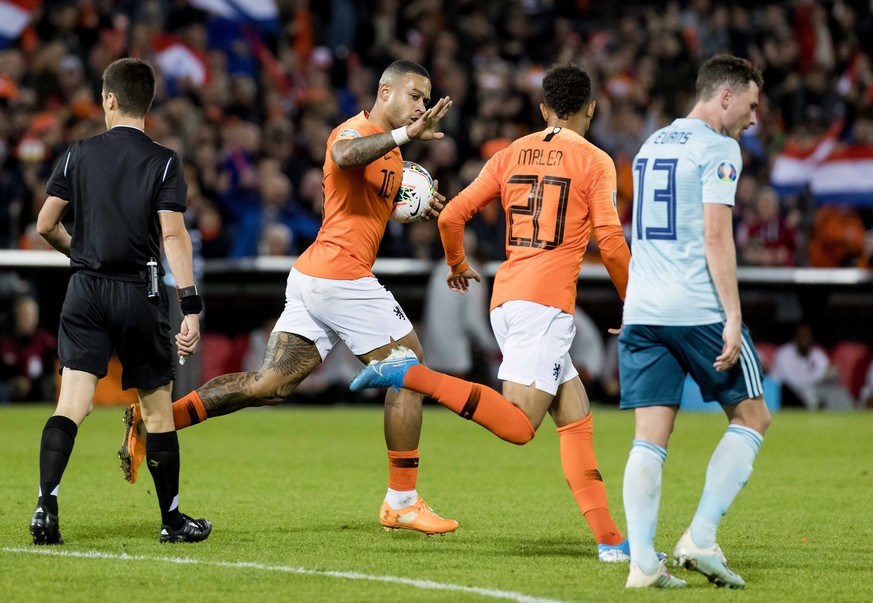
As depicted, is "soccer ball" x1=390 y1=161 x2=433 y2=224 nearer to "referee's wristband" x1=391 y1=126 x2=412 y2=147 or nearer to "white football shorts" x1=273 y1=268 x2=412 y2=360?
"white football shorts" x1=273 y1=268 x2=412 y2=360

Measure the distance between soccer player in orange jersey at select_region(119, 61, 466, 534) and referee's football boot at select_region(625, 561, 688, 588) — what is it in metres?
1.79

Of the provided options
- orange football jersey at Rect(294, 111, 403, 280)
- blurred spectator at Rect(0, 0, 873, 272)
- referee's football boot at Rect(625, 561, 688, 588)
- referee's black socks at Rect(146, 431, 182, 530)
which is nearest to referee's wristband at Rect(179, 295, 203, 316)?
referee's black socks at Rect(146, 431, 182, 530)

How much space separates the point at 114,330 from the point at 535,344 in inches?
82.3

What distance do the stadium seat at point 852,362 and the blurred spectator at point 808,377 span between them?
0.26 meters

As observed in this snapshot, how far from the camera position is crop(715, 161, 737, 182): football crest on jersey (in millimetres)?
5961

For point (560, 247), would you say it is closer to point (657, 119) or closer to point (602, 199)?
point (602, 199)

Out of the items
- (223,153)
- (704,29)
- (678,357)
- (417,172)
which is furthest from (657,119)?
(678,357)

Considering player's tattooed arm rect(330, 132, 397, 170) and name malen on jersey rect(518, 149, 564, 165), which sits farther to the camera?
player's tattooed arm rect(330, 132, 397, 170)

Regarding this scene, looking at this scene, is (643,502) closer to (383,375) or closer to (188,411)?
(383,375)

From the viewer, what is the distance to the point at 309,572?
6.41m

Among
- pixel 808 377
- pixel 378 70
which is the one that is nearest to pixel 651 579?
pixel 808 377

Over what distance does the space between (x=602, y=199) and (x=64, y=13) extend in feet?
47.5

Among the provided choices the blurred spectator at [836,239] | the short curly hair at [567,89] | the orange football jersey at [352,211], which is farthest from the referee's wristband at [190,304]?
the blurred spectator at [836,239]

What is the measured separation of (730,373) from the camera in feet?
20.0
